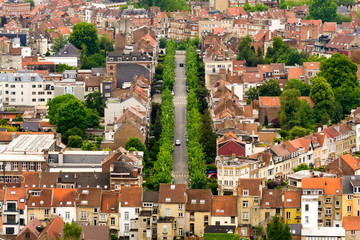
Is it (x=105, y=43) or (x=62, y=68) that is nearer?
(x=62, y=68)

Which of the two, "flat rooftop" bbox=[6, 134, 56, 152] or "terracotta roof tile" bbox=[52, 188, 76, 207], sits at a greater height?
"flat rooftop" bbox=[6, 134, 56, 152]

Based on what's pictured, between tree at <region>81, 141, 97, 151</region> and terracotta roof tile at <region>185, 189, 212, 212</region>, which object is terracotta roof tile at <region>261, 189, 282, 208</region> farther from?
tree at <region>81, 141, 97, 151</region>

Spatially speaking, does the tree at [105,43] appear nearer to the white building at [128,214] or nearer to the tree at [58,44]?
the tree at [58,44]

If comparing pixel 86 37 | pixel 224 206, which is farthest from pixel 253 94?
pixel 224 206

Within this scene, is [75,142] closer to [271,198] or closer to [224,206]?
[224,206]

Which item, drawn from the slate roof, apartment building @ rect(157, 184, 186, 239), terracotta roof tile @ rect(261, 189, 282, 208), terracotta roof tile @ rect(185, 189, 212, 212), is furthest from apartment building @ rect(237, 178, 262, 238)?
the slate roof

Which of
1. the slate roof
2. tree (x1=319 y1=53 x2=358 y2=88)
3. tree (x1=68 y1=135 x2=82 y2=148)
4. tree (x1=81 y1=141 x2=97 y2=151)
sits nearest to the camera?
tree (x1=81 y1=141 x2=97 y2=151)
